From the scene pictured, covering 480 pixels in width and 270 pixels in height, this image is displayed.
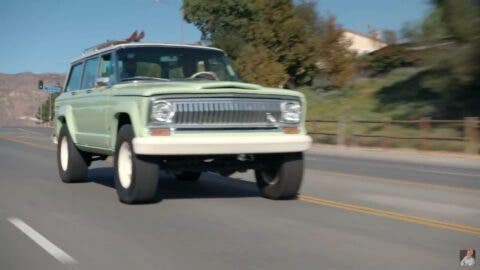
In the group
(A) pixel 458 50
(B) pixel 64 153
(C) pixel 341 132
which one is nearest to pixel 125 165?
(B) pixel 64 153

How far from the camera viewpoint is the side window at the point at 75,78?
1249cm

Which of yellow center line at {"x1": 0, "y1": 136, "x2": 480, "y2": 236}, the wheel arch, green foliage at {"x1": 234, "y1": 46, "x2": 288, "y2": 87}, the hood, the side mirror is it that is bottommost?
yellow center line at {"x1": 0, "y1": 136, "x2": 480, "y2": 236}

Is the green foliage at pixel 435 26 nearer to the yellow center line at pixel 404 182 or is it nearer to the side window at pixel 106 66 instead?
the yellow center line at pixel 404 182

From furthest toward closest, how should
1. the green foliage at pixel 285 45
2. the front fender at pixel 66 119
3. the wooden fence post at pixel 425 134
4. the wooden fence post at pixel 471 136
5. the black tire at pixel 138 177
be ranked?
the green foliage at pixel 285 45
the wooden fence post at pixel 425 134
the wooden fence post at pixel 471 136
the front fender at pixel 66 119
the black tire at pixel 138 177

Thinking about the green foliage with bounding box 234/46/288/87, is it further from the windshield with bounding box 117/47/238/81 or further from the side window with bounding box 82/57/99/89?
the windshield with bounding box 117/47/238/81

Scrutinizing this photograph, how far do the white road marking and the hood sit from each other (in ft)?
6.75

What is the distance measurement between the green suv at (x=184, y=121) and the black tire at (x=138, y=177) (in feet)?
0.04

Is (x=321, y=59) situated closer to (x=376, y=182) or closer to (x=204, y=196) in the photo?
(x=376, y=182)

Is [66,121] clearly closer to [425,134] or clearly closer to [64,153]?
[64,153]

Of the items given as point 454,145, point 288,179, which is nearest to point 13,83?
point 454,145

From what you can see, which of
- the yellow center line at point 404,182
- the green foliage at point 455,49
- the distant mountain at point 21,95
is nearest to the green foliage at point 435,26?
the green foliage at point 455,49

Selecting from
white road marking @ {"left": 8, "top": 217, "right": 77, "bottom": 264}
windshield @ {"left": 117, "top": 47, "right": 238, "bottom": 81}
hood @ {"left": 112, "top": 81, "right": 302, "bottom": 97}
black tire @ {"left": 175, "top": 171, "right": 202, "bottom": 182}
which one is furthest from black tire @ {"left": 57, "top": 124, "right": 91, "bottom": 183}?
white road marking @ {"left": 8, "top": 217, "right": 77, "bottom": 264}

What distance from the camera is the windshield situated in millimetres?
10344

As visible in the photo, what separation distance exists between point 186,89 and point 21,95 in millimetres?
170630
